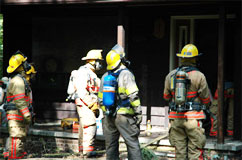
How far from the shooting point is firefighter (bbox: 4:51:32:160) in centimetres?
807

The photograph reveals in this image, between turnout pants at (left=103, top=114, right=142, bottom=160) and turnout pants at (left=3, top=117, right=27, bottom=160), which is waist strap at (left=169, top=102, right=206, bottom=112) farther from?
turnout pants at (left=3, top=117, right=27, bottom=160)

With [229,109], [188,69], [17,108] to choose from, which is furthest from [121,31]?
[229,109]

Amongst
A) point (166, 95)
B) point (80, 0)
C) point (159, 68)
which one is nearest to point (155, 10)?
point (159, 68)

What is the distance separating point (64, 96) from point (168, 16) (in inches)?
144

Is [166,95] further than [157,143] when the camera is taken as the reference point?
No

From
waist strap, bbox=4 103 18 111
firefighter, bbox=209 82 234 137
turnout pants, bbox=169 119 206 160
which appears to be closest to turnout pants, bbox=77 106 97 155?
waist strap, bbox=4 103 18 111

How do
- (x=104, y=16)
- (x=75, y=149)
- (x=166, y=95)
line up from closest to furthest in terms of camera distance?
(x=166, y=95)
(x=75, y=149)
(x=104, y=16)

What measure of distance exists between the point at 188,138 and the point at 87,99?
2378mm

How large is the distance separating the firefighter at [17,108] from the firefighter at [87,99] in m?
1.01

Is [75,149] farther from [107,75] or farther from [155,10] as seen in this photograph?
[155,10]

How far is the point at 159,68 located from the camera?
11195 millimetres

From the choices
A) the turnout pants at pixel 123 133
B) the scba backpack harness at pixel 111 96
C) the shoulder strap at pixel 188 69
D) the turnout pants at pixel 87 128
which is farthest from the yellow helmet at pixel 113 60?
the turnout pants at pixel 87 128

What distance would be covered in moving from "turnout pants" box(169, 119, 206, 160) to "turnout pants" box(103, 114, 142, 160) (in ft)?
2.30

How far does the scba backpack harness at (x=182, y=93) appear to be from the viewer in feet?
22.7
